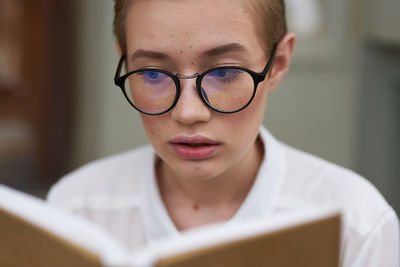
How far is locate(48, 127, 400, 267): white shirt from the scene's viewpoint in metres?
0.98

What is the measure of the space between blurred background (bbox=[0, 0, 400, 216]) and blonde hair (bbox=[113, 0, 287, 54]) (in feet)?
5.33

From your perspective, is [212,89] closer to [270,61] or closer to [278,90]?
[270,61]

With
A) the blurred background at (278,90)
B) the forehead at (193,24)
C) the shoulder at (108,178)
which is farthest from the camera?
the blurred background at (278,90)

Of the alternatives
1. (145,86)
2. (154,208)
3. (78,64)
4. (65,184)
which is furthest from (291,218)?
(78,64)

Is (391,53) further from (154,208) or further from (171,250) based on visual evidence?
(171,250)

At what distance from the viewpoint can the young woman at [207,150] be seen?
0.87m

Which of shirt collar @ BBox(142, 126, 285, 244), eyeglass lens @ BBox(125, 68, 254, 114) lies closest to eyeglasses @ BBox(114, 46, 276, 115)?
eyeglass lens @ BBox(125, 68, 254, 114)

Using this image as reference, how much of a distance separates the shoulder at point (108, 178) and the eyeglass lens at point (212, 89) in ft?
0.90

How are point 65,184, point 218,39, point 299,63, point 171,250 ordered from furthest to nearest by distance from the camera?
point 299,63
point 65,184
point 218,39
point 171,250

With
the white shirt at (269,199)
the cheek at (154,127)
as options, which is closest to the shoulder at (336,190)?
the white shirt at (269,199)

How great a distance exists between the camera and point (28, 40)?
3.13 meters

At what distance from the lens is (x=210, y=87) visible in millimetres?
870

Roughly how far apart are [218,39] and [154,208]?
386 mm

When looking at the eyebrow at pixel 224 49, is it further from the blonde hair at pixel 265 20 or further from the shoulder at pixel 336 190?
the shoulder at pixel 336 190
